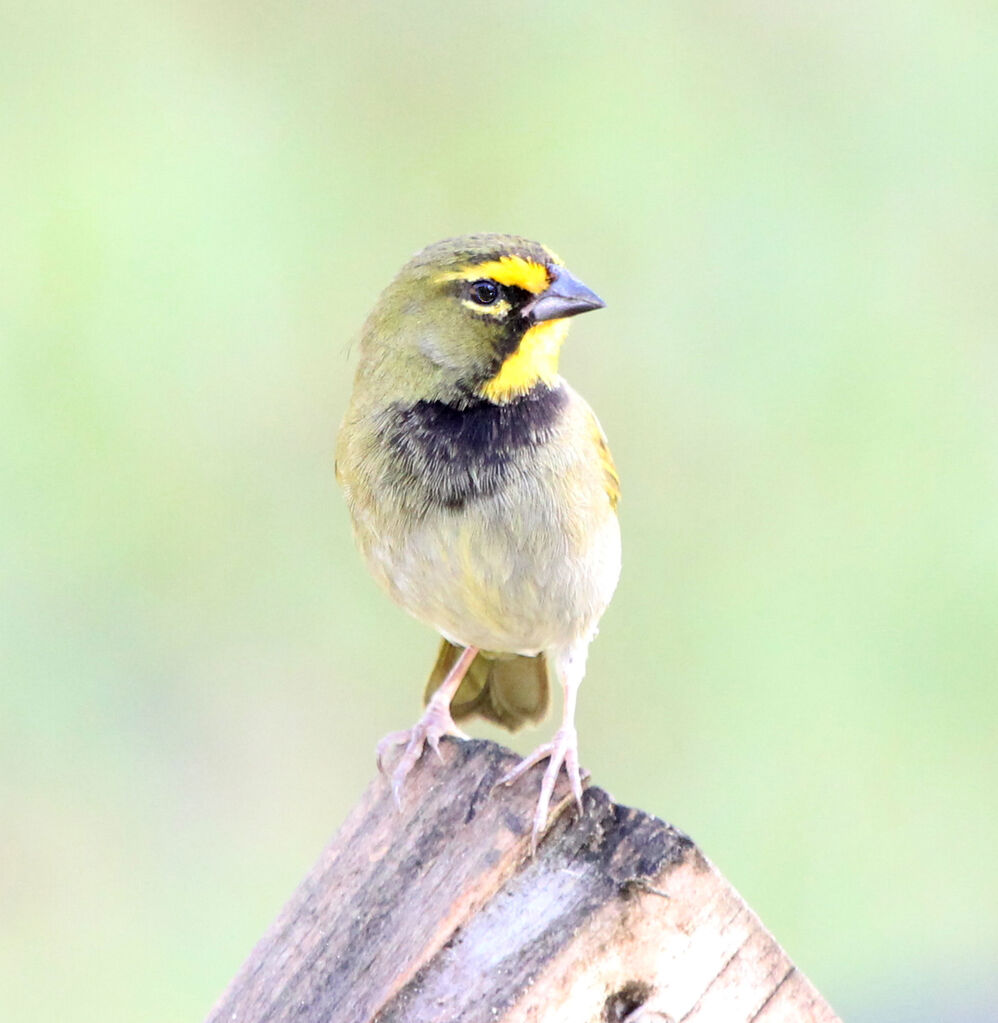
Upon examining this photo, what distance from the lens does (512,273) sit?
13.9ft

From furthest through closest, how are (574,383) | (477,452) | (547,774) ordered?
(574,383)
(477,452)
(547,774)

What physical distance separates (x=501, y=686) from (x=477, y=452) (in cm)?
87

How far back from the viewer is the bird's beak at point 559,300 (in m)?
4.23

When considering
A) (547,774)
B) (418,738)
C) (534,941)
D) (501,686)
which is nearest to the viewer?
(534,941)

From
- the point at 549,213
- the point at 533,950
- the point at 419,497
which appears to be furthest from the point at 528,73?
the point at 533,950

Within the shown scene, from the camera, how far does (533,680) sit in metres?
4.82

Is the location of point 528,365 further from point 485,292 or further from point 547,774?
point 547,774

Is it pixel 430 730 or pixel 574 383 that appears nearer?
pixel 430 730

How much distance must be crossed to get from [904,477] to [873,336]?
65 cm

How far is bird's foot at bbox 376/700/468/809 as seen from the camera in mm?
3254

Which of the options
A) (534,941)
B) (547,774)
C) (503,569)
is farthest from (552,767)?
(503,569)

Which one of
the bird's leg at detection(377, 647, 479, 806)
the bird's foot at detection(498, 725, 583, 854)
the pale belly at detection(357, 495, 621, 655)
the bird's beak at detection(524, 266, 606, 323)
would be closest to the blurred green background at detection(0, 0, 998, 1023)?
the bird's leg at detection(377, 647, 479, 806)

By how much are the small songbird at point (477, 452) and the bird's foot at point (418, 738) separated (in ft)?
0.11

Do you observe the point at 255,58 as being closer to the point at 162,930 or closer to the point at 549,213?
the point at 549,213
